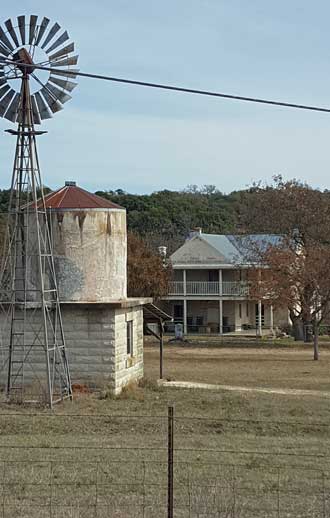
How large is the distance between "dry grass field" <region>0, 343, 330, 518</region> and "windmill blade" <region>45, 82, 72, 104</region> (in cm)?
829

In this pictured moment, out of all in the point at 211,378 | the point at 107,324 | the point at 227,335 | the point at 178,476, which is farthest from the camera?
the point at 227,335

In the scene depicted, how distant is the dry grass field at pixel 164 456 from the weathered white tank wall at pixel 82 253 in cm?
316

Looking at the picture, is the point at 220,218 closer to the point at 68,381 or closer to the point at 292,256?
the point at 292,256

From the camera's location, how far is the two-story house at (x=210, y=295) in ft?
224

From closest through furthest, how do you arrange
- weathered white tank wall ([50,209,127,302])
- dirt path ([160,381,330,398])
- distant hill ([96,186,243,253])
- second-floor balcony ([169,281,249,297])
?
1. weathered white tank wall ([50,209,127,302])
2. dirt path ([160,381,330,398])
3. second-floor balcony ([169,281,249,297])
4. distant hill ([96,186,243,253])

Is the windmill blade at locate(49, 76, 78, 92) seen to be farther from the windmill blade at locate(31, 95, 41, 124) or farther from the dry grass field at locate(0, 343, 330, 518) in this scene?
the dry grass field at locate(0, 343, 330, 518)

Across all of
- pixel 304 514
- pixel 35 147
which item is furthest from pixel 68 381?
pixel 304 514

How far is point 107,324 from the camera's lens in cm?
2591

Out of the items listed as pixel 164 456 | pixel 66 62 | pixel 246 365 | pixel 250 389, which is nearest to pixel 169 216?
pixel 246 365

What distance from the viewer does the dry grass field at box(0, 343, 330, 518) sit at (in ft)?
34.6

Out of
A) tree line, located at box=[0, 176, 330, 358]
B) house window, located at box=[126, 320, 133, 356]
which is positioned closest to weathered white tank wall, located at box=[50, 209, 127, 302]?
house window, located at box=[126, 320, 133, 356]

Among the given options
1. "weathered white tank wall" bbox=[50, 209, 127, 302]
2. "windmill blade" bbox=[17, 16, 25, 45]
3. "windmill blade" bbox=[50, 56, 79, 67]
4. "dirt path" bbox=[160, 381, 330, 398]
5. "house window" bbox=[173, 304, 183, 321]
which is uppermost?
"windmill blade" bbox=[17, 16, 25, 45]

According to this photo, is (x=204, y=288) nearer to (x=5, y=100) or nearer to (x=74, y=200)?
(x=74, y=200)

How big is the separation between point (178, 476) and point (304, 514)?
303 centimetres
